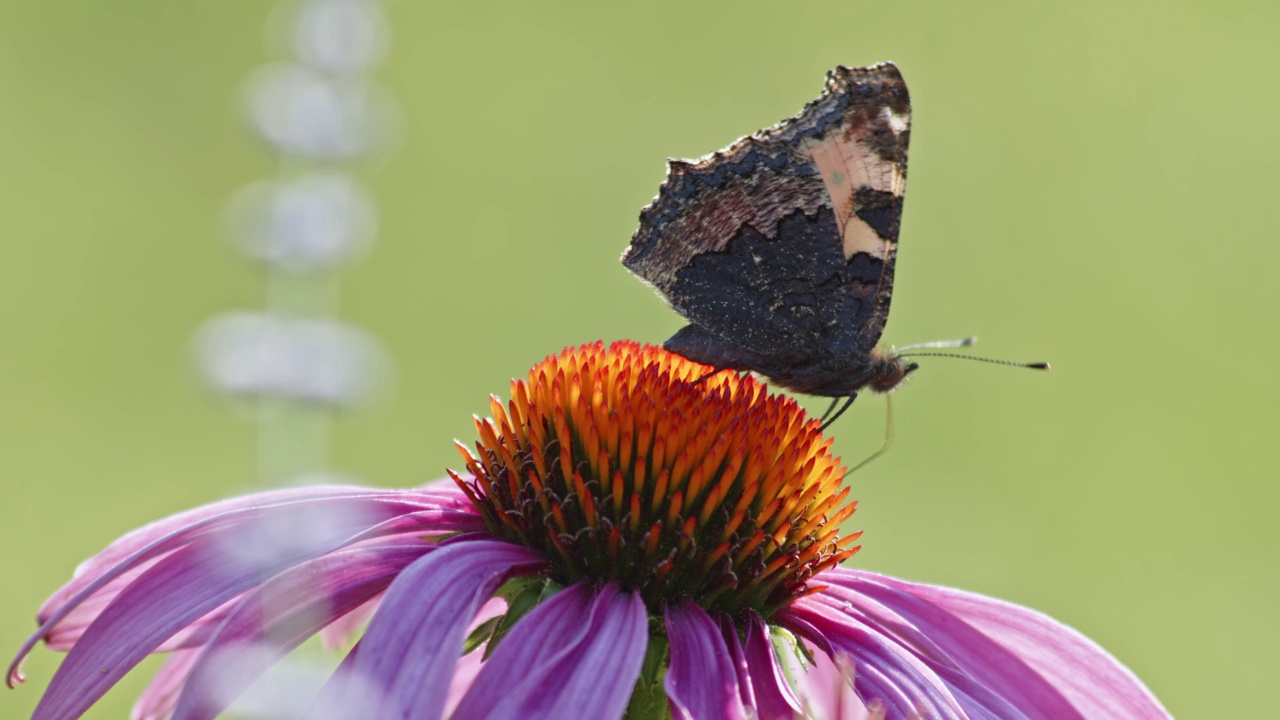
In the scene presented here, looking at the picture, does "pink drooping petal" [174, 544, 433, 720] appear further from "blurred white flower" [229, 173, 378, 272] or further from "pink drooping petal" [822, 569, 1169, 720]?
"pink drooping petal" [822, 569, 1169, 720]

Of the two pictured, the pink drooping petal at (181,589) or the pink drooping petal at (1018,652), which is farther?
the pink drooping petal at (1018,652)

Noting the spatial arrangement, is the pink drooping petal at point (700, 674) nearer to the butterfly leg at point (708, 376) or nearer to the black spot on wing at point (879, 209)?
the butterfly leg at point (708, 376)

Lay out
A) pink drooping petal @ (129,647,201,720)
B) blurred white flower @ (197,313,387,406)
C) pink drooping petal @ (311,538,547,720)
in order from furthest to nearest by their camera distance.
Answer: pink drooping petal @ (129,647,201,720) < pink drooping petal @ (311,538,547,720) < blurred white flower @ (197,313,387,406)

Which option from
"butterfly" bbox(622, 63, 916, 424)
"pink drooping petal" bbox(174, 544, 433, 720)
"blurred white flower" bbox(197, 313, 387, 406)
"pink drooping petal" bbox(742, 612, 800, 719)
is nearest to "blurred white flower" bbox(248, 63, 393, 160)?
"blurred white flower" bbox(197, 313, 387, 406)

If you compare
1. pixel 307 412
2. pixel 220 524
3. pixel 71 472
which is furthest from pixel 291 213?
pixel 71 472

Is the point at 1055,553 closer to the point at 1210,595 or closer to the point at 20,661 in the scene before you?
the point at 1210,595

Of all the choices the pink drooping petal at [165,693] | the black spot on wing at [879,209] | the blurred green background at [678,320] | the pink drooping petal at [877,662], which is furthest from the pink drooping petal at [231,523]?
the blurred green background at [678,320]

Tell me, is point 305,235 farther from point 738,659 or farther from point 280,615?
point 738,659
